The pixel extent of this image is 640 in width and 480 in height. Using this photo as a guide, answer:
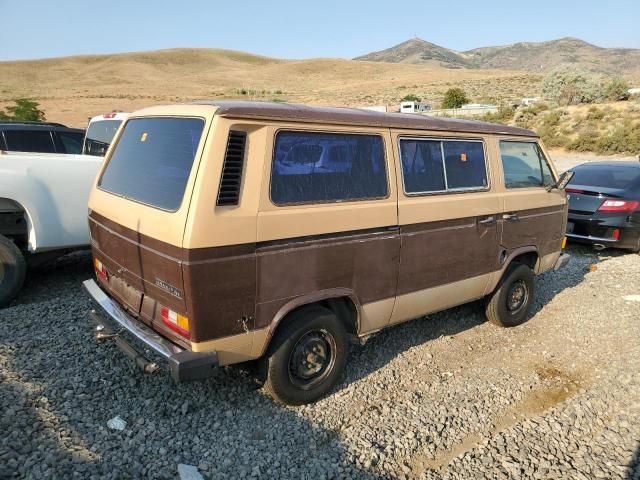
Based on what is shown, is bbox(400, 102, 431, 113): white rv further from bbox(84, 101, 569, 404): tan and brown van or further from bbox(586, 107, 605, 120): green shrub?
bbox(84, 101, 569, 404): tan and brown van

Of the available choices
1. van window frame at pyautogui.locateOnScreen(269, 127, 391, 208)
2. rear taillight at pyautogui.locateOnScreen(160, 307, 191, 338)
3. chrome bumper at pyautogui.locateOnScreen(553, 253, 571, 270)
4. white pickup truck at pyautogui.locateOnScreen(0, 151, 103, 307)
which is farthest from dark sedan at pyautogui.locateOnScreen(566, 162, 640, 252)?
white pickup truck at pyautogui.locateOnScreen(0, 151, 103, 307)

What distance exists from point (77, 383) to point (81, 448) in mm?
761

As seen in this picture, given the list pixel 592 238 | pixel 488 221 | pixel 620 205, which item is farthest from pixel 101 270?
pixel 620 205

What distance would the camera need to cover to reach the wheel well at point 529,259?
5130 mm

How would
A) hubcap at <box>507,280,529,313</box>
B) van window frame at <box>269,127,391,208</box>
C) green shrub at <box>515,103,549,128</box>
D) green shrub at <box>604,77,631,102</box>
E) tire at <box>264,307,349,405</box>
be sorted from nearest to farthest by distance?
van window frame at <box>269,127,391,208</box> < tire at <box>264,307,349,405</box> < hubcap at <box>507,280,529,313</box> < green shrub at <box>515,103,549,128</box> < green shrub at <box>604,77,631,102</box>

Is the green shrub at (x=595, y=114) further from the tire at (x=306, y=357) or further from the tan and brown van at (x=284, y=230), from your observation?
the tire at (x=306, y=357)

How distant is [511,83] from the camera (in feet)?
204

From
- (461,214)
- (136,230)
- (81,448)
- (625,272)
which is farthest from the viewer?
(625,272)

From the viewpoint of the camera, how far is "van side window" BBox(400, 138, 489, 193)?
3.77 meters

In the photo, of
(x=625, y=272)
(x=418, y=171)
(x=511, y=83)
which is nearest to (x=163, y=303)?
(x=418, y=171)

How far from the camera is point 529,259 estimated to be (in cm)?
522

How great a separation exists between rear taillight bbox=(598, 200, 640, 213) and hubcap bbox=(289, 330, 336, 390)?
6126mm

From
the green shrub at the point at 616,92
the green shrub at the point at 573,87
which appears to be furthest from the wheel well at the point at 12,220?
the green shrub at the point at 573,87

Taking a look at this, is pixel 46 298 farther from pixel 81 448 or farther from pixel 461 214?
pixel 461 214
